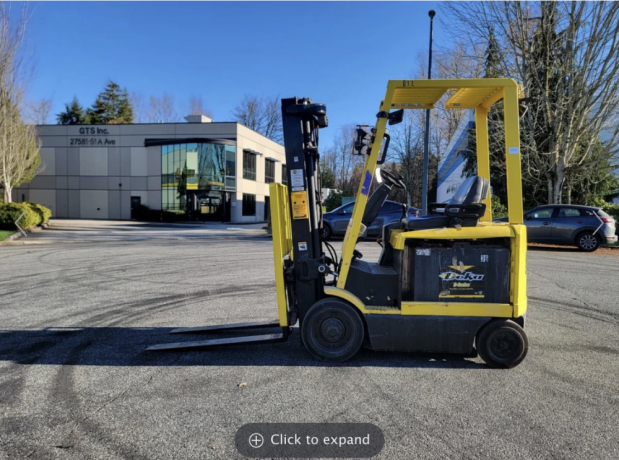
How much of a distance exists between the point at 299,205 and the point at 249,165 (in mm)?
39192

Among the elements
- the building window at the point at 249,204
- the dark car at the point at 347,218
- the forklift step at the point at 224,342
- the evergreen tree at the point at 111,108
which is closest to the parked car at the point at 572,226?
the dark car at the point at 347,218

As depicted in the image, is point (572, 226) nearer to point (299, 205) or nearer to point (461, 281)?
point (461, 281)

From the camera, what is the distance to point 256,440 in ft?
9.61

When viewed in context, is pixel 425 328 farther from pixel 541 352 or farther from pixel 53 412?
pixel 53 412

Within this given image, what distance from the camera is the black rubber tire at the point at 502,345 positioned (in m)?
4.10

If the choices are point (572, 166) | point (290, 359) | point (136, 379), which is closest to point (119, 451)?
point (136, 379)

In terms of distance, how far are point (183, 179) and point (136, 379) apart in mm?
36260

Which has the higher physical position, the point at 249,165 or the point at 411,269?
the point at 249,165

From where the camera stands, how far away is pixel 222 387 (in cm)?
372

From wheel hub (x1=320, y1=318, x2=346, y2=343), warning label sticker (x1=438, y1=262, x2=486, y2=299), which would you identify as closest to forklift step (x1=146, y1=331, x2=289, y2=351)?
wheel hub (x1=320, y1=318, x2=346, y2=343)

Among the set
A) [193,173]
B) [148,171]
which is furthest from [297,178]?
[148,171]

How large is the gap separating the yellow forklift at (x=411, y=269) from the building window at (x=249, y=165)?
3781 centimetres

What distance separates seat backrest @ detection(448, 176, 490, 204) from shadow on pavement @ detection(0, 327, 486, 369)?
165cm

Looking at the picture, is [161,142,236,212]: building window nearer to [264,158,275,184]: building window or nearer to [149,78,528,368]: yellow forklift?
[264,158,275,184]: building window
